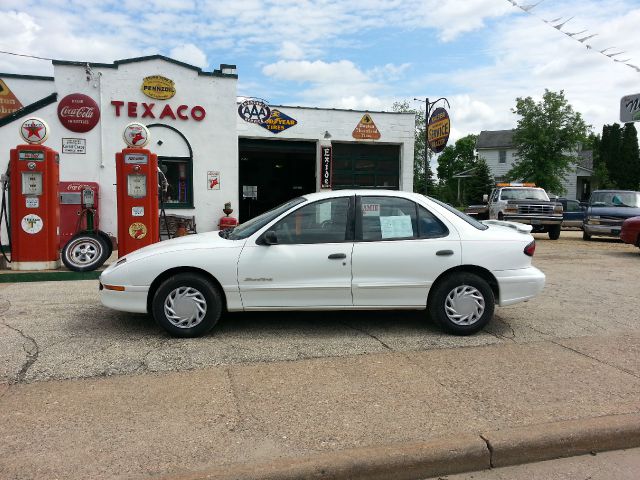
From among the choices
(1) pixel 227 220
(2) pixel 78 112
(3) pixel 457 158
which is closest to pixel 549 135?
(1) pixel 227 220

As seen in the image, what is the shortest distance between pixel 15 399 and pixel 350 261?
3088mm

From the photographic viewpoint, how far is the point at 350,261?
5.32m

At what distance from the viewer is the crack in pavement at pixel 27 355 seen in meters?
4.23

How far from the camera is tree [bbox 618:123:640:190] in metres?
54.1

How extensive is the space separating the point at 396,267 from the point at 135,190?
5.58m

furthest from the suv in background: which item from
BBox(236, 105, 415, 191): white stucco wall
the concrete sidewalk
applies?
the concrete sidewalk

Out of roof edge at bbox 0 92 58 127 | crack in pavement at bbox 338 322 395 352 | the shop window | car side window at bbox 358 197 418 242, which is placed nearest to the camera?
crack in pavement at bbox 338 322 395 352

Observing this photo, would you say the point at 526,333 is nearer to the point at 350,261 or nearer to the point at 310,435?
the point at 350,261

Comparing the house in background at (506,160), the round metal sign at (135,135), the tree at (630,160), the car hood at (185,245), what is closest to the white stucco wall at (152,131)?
the round metal sign at (135,135)

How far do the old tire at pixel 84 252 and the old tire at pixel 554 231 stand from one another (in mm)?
15547

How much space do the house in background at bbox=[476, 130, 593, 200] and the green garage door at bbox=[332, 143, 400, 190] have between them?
38.6 metres

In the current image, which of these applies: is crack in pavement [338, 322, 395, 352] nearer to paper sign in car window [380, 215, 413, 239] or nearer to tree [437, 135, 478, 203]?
paper sign in car window [380, 215, 413, 239]

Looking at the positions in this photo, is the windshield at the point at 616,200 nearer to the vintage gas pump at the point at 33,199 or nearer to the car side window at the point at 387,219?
the car side window at the point at 387,219

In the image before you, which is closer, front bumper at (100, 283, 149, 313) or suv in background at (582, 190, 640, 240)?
front bumper at (100, 283, 149, 313)
